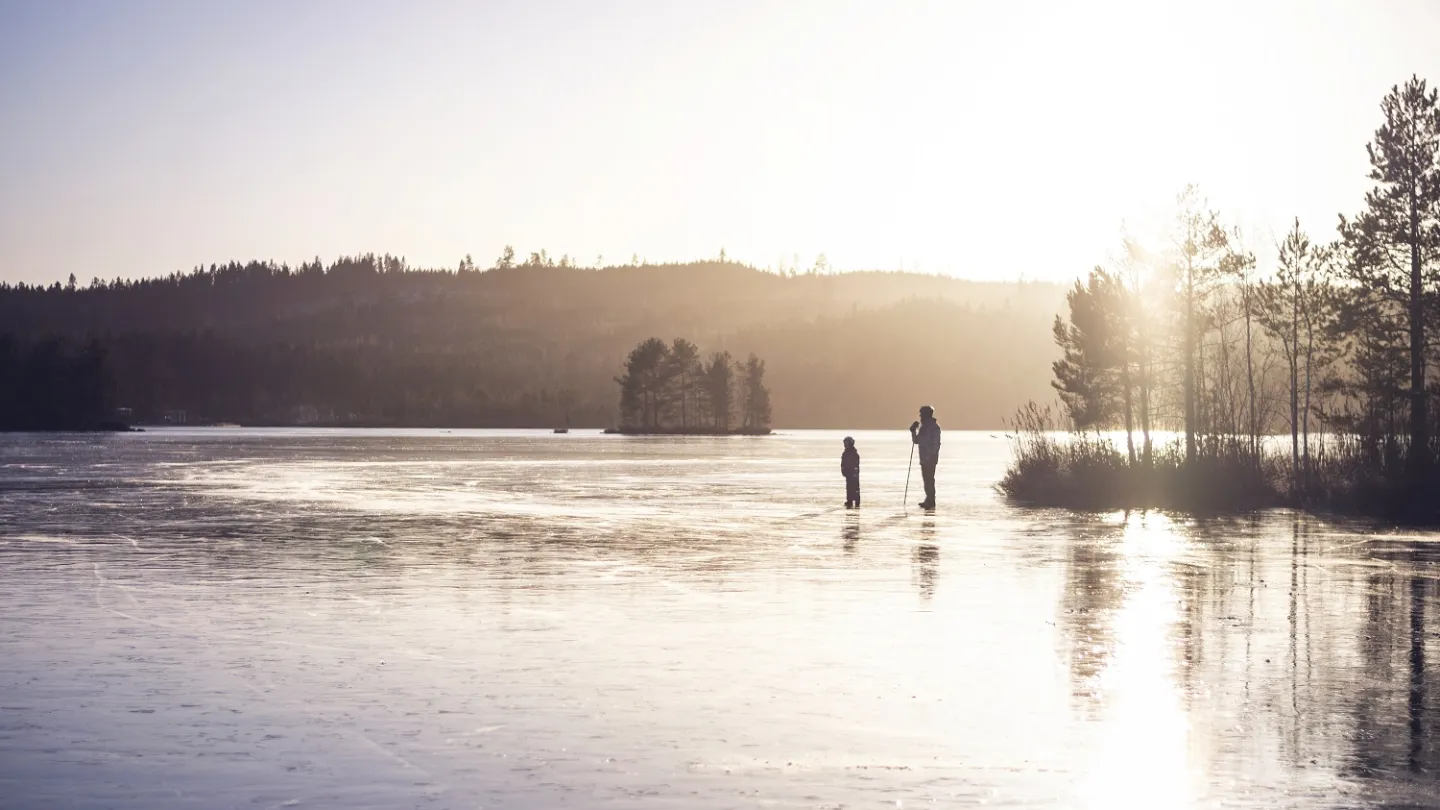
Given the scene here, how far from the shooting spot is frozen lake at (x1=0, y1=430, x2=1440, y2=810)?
22.4 feet

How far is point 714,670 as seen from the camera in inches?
393

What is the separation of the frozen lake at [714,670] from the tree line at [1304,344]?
9369 mm

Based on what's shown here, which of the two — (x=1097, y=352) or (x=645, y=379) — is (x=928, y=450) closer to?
(x=1097, y=352)

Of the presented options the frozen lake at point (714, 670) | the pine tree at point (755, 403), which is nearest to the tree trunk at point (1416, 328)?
the frozen lake at point (714, 670)

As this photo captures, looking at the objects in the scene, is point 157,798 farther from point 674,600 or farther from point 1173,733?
point 674,600

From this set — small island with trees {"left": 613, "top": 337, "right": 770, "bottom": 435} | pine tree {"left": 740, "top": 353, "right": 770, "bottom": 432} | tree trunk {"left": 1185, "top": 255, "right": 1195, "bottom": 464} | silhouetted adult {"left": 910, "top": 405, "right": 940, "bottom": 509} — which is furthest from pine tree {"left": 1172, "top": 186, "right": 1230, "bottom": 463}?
pine tree {"left": 740, "top": 353, "right": 770, "bottom": 432}

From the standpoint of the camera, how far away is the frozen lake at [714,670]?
6812 millimetres

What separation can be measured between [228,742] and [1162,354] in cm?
4860

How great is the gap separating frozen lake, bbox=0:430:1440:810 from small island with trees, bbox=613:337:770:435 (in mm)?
137257

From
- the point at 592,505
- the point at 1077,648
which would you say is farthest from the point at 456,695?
the point at 592,505

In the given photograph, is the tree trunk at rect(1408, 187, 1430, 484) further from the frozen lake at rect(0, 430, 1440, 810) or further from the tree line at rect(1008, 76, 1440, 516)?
the frozen lake at rect(0, 430, 1440, 810)

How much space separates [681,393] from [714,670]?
152 metres

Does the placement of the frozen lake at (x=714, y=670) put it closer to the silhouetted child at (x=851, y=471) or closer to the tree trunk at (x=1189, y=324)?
the silhouetted child at (x=851, y=471)

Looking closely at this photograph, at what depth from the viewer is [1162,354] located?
5169 centimetres
